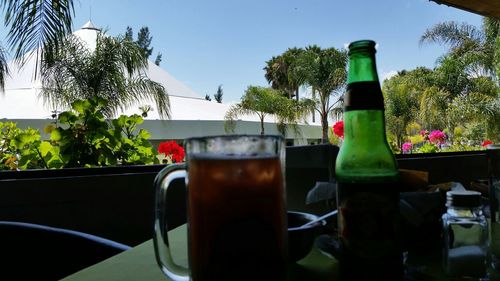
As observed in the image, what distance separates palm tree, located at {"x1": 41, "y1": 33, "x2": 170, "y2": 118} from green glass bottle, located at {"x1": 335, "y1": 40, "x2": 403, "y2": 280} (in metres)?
5.53

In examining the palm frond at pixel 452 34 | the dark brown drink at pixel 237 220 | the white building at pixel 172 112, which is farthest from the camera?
the palm frond at pixel 452 34

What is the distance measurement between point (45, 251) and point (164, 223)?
736 mm

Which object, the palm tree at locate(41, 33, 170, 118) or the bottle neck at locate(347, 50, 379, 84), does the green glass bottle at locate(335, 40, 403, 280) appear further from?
the palm tree at locate(41, 33, 170, 118)

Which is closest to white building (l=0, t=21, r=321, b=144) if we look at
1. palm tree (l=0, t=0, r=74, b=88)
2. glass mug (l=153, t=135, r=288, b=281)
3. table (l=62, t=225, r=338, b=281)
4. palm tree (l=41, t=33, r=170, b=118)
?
palm tree (l=41, t=33, r=170, b=118)

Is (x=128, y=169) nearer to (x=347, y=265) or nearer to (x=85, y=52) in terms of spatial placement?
(x=347, y=265)

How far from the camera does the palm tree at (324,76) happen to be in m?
14.6

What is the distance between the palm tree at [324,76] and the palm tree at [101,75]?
8.98 meters

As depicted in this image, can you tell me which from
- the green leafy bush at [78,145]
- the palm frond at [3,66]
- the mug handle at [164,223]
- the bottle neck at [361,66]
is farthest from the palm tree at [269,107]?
the mug handle at [164,223]

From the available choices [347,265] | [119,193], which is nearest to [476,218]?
[347,265]

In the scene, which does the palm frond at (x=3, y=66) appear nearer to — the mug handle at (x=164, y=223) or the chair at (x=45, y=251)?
the chair at (x=45, y=251)

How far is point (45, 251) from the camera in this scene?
1111mm

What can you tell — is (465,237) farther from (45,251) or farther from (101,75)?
(101,75)

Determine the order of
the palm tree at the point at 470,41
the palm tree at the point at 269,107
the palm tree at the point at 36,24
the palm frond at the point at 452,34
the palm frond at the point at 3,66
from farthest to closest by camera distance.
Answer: the palm tree at the point at 269,107
the palm frond at the point at 452,34
the palm tree at the point at 470,41
the palm frond at the point at 3,66
the palm tree at the point at 36,24

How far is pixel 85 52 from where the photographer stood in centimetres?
632
